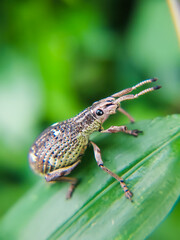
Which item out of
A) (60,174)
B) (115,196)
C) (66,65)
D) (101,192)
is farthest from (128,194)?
(66,65)

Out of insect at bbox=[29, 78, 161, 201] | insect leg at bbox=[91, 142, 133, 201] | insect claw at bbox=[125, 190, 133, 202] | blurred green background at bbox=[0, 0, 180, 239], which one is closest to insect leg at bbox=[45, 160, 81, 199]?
insect at bbox=[29, 78, 161, 201]

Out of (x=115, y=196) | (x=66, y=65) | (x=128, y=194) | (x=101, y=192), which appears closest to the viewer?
(x=128, y=194)

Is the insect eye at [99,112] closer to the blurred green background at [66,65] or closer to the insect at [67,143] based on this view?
the insect at [67,143]

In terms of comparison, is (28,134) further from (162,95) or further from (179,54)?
(179,54)

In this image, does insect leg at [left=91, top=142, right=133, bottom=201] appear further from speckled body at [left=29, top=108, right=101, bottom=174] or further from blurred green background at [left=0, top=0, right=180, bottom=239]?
blurred green background at [left=0, top=0, right=180, bottom=239]

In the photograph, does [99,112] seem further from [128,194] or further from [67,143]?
[128,194]

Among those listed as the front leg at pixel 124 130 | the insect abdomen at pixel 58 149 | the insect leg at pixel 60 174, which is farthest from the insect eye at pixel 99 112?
the insect leg at pixel 60 174
